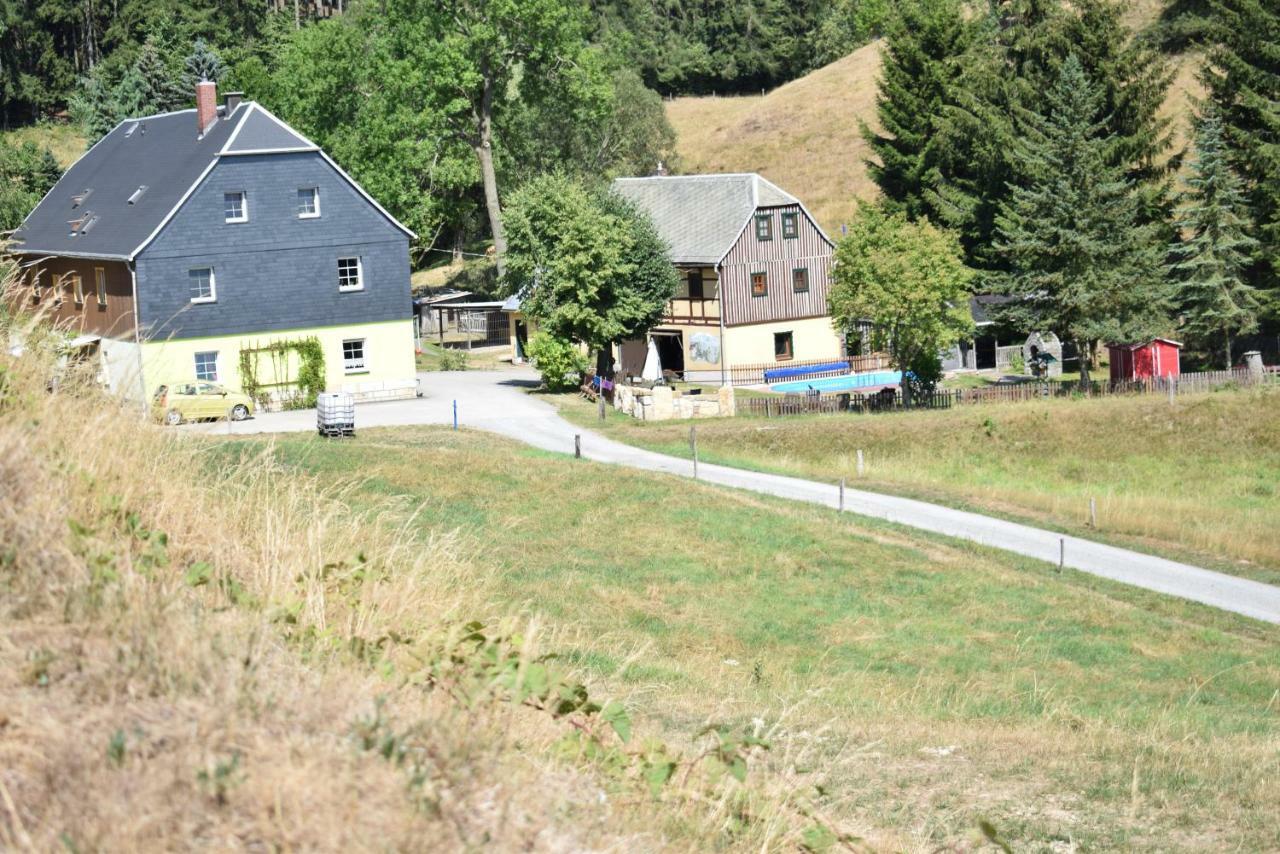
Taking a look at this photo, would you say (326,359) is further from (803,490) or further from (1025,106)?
(1025,106)

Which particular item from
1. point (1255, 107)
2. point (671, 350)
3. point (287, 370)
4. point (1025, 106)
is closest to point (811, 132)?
point (1025, 106)

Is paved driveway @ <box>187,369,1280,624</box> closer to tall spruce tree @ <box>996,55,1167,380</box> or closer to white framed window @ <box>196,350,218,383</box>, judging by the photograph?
white framed window @ <box>196,350,218,383</box>

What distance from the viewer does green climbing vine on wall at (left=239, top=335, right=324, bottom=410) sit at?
4797 cm

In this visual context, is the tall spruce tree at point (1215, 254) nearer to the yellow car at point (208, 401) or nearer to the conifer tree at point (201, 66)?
the yellow car at point (208, 401)

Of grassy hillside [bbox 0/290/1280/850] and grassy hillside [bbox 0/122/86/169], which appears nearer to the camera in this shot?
grassy hillside [bbox 0/290/1280/850]

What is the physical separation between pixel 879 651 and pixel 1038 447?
939 inches

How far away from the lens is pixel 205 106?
51.0 meters

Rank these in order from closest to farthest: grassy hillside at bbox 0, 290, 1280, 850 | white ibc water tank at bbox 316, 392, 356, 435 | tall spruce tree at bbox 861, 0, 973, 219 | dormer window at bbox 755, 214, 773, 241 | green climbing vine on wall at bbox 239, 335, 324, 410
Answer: grassy hillside at bbox 0, 290, 1280, 850 → white ibc water tank at bbox 316, 392, 356, 435 → green climbing vine on wall at bbox 239, 335, 324, 410 → dormer window at bbox 755, 214, 773, 241 → tall spruce tree at bbox 861, 0, 973, 219

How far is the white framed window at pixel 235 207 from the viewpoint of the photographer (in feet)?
158

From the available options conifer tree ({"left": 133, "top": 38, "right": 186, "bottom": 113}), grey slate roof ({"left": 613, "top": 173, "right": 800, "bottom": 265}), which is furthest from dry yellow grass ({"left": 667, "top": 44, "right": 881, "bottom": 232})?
conifer tree ({"left": 133, "top": 38, "right": 186, "bottom": 113})

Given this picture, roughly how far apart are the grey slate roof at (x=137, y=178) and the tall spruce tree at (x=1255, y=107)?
32.2 metres

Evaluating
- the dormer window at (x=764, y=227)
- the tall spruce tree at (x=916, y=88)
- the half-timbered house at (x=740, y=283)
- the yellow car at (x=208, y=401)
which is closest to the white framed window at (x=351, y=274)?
the yellow car at (x=208, y=401)

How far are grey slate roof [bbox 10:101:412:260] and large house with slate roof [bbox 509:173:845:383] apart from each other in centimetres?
1271

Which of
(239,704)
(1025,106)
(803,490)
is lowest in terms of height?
(803,490)
